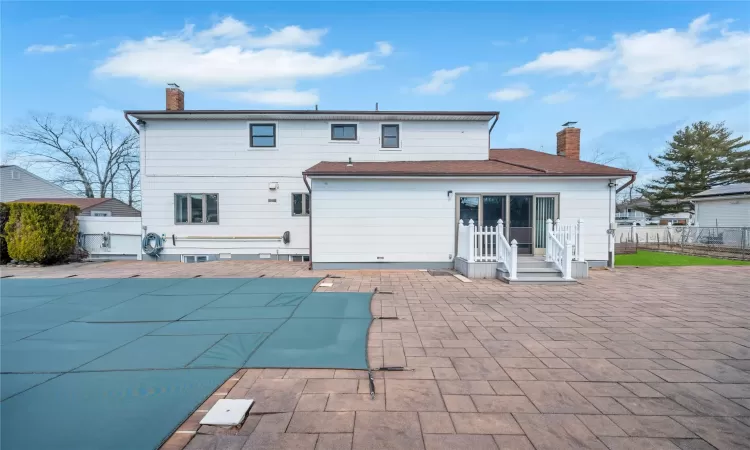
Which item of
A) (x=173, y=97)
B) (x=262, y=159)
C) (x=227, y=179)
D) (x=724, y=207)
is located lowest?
(x=724, y=207)

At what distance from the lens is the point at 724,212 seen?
18.5m

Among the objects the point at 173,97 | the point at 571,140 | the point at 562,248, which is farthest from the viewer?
the point at 571,140

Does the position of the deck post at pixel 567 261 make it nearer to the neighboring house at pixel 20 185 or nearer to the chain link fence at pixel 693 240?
the chain link fence at pixel 693 240

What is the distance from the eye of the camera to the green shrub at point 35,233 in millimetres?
10383

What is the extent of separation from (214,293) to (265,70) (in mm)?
15701

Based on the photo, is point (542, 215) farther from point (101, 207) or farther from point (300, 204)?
point (101, 207)

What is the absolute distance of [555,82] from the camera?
1658 cm

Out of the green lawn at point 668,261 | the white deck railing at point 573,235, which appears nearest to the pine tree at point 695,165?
the green lawn at point 668,261

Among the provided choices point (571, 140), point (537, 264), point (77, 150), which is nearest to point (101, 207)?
point (77, 150)

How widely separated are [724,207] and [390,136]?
20.9m

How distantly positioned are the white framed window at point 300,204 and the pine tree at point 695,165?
31.2m

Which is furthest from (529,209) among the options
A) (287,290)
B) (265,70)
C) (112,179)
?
(112,179)

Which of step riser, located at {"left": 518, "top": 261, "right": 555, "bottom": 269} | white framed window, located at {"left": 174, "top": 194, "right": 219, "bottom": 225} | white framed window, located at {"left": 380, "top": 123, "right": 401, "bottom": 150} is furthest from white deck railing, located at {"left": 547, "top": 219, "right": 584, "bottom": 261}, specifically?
white framed window, located at {"left": 174, "top": 194, "right": 219, "bottom": 225}

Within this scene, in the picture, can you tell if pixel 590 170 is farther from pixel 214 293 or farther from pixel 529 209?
pixel 214 293
